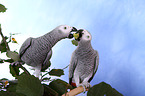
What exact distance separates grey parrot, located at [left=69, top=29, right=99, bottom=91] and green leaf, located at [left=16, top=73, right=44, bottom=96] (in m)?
0.22

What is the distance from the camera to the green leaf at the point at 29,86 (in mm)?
242

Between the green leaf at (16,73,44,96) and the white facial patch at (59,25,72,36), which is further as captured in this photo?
the white facial patch at (59,25,72,36)

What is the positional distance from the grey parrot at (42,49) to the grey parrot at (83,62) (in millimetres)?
63

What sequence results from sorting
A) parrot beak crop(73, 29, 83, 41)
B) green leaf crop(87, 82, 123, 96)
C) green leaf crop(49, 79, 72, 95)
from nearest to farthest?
green leaf crop(87, 82, 123, 96)
green leaf crop(49, 79, 72, 95)
parrot beak crop(73, 29, 83, 41)

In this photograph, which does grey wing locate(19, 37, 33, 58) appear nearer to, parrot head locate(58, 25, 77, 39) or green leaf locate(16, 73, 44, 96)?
parrot head locate(58, 25, 77, 39)

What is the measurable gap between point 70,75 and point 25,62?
0.49 ft

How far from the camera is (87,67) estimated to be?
0.49m

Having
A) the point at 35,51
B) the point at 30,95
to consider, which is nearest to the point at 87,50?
the point at 35,51

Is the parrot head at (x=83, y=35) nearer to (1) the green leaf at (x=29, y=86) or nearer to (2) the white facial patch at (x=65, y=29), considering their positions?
(2) the white facial patch at (x=65, y=29)

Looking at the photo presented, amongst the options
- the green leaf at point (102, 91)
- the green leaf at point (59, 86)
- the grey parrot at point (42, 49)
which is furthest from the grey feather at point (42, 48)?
the green leaf at point (102, 91)

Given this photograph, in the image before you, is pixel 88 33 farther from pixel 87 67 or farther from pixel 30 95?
pixel 30 95

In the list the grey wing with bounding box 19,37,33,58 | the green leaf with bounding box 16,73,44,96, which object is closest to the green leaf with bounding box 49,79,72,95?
the green leaf with bounding box 16,73,44,96

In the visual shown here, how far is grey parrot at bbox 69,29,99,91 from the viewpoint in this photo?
46 centimetres

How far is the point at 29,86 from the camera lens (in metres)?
0.25
